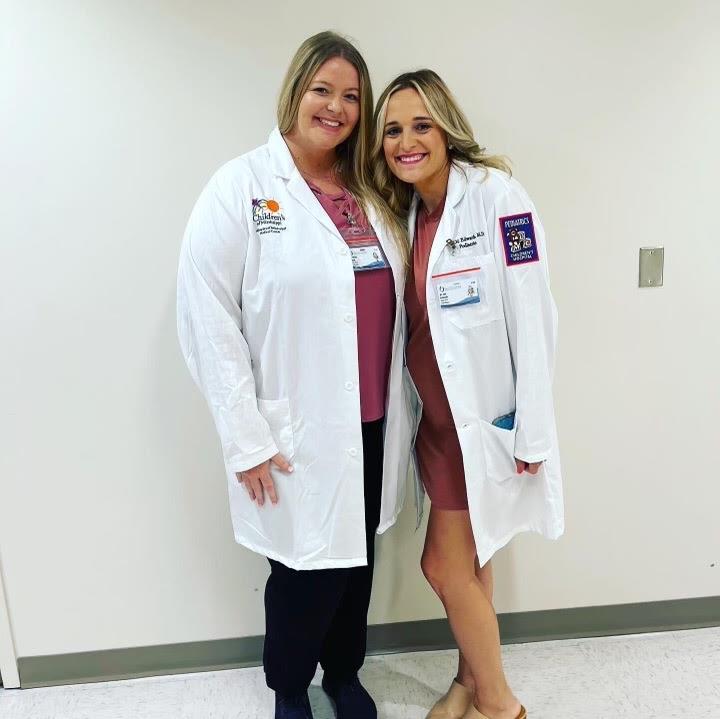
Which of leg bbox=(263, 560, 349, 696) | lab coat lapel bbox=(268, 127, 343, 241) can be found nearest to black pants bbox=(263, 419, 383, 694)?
leg bbox=(263, 560, 349, 696)

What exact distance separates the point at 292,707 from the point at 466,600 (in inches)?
21.4

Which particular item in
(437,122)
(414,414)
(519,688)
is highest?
(437,122)

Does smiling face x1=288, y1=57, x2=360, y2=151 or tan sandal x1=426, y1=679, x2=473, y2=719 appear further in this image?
tan sandal x1=426, y1=679, x2=473, y2=719

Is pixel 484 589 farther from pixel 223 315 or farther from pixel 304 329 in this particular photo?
pixel 223 315

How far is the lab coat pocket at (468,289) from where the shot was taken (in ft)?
4.77

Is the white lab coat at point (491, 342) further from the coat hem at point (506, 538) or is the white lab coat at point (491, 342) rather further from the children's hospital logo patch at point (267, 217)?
the children's hospital logo patch at point (267, 217)

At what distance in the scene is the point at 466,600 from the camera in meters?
1.66

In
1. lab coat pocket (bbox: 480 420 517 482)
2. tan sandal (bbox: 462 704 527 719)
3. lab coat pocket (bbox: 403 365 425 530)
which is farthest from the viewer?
tan sandal (bbox: 462 704 527 719)

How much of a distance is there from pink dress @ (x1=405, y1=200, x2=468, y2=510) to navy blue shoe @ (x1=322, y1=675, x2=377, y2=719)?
596mm

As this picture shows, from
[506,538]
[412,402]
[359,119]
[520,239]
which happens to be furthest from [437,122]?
[506,538]

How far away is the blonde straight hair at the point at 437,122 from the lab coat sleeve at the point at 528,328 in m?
0.13

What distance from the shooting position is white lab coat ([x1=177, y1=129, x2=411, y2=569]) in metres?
1.42

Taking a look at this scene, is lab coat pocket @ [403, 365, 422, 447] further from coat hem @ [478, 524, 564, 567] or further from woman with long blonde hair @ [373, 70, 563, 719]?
coat hem @ [478, 524, 564, 567]

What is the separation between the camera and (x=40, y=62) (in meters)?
1.63
